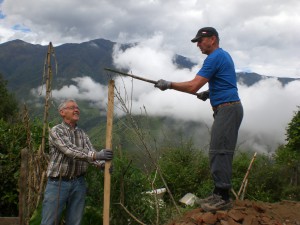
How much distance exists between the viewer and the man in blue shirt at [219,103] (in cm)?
395

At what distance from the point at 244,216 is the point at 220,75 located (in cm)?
147

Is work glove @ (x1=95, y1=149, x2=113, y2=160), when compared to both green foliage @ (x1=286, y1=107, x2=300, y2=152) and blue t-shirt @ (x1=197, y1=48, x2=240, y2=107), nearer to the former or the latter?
blue t-shirt @ (x1=197, y1=48, x2=240, y2=107)

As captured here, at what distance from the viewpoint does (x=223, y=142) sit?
3.96 meters

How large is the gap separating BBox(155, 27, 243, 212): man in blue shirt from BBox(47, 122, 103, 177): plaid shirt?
1.09 metres

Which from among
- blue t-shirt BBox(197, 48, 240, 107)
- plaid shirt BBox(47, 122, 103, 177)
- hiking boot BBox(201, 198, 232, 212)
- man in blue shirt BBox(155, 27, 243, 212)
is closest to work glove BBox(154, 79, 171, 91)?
man in blue shirt BBox(155, 27, 243, 212)

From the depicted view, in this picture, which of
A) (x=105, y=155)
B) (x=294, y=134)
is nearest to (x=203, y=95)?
(x=105, y=155)

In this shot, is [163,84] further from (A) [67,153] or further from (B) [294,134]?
(B) [294,134]

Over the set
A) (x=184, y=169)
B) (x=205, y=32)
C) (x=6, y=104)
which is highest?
(x=205, y=32)

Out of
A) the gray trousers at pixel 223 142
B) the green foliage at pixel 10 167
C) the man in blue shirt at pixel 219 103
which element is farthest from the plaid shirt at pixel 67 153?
the green foliage at pixel 10 167

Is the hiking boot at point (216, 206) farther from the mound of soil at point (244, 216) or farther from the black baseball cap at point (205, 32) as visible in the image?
the black baseball cap at point (205, 32)

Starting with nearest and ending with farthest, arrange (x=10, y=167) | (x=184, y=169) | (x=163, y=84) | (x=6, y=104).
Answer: (x=163, y=84) → (x=10, y=167) → (x=184, y=169) → (x=6, y=104)

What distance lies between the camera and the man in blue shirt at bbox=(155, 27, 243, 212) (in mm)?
3953

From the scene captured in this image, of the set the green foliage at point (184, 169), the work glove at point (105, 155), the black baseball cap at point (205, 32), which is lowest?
the green foliage at point (184, 169)

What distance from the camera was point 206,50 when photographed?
13.6 ft
